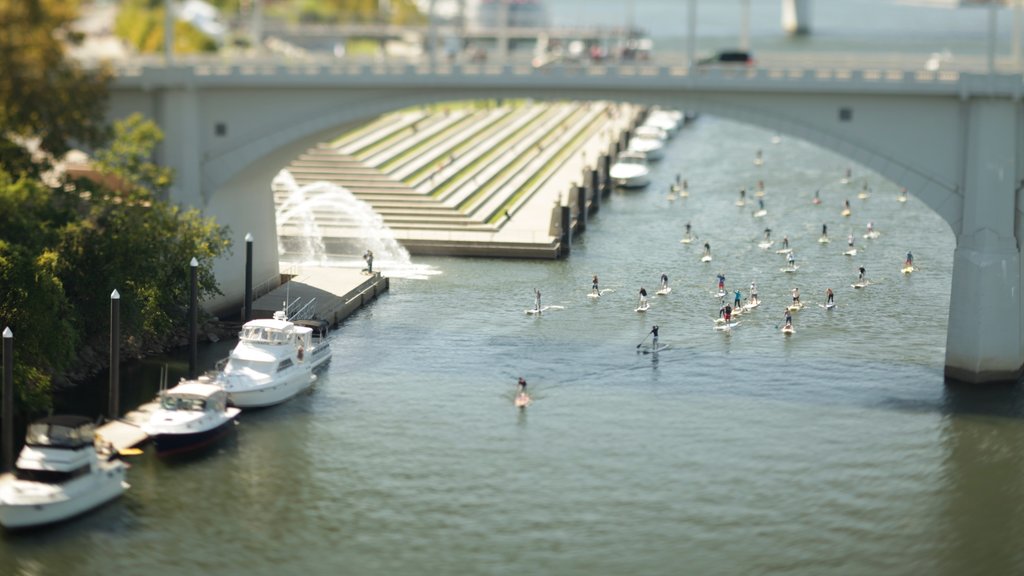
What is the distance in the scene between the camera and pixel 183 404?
61.5m

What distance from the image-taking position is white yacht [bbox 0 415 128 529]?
173ft

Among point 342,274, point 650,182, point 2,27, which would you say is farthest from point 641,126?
point 2,27

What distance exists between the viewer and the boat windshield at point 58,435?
179ft

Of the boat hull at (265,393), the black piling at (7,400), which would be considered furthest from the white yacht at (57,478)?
the boat hull at (265,393)

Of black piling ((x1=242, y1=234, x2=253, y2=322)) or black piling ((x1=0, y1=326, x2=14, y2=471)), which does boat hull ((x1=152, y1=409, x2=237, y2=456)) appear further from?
black piling ((x1=242, y1=234, x2=253, y2=322))

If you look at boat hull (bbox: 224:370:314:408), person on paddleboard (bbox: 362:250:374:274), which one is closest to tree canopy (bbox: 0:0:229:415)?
boat hull (bbox: 224:370:314:408)

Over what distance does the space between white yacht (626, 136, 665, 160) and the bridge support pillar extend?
65.5 metres

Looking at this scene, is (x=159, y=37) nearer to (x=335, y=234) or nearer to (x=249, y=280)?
(x=335, y=234)

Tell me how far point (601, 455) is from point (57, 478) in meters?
19.2

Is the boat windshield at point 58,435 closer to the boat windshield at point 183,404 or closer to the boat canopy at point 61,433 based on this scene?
the boat canopy at point 61,433

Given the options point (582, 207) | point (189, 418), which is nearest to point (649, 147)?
point (582, 207)

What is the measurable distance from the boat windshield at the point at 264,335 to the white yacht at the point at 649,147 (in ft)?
227

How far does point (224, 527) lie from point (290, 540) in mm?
2532

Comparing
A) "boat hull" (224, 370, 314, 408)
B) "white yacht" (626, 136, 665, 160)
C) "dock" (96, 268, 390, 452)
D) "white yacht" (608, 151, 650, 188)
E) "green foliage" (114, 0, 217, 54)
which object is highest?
"green foliage" (114, 0, 217, 54)
